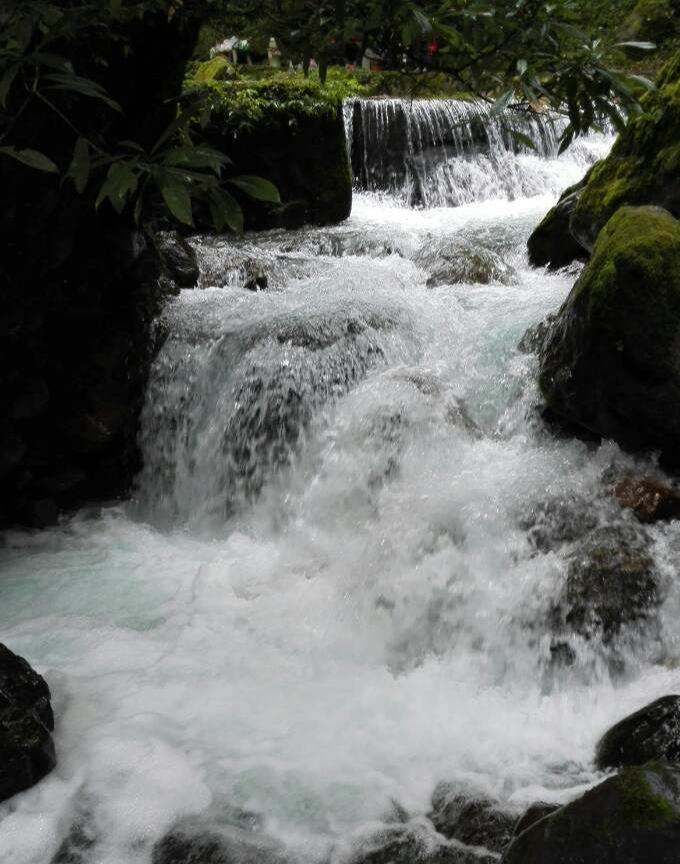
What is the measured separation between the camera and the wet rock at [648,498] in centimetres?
435

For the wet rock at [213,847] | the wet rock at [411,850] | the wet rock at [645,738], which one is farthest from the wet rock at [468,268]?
the wet rock at [213,847]

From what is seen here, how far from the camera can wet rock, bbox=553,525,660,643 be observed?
3.89 meters

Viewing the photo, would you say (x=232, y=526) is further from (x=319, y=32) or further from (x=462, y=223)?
(x=462, y=223)

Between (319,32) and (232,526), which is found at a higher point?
(319,32)

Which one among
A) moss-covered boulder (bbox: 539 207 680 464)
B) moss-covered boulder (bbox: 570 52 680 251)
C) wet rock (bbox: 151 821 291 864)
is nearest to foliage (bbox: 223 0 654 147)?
moss-covered boulder (bbox: 539 207 680 464)

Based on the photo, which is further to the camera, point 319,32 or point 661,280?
point 661,280

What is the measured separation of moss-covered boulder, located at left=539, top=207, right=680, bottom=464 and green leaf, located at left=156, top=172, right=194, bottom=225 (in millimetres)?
3406

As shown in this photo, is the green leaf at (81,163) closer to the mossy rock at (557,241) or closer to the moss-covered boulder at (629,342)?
the moss-covered boulder at (629,342)

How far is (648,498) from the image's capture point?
14.5 feet

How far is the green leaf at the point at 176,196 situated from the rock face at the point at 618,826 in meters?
1.76

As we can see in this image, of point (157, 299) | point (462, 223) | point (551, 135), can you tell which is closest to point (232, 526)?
point (157, 299)

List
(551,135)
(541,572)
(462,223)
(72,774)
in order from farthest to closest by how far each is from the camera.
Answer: (551,135) < (462,223) < (541,572) < (72,774)

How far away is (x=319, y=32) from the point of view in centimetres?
226

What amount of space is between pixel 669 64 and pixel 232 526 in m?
5.18
